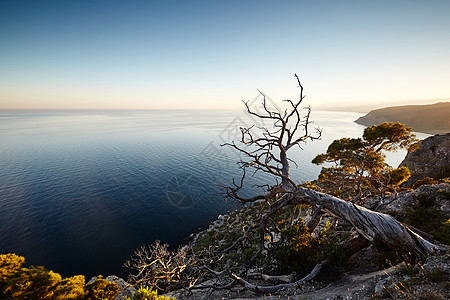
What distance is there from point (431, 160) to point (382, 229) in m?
27.8

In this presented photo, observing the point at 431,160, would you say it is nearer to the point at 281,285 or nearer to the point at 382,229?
the point at 382,229

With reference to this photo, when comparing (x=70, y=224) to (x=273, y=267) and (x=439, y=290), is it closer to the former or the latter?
(x=273, y=267)

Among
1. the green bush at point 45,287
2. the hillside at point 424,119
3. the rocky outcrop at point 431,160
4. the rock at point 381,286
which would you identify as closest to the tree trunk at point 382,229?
the rock at point 381,286

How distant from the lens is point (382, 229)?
7.55 m

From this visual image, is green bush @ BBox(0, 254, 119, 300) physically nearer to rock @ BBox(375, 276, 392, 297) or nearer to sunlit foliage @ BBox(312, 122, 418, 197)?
rock @ BBox(375, 276, 392, 297)

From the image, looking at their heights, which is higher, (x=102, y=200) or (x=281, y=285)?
(x=281, y=285)

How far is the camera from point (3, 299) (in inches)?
316

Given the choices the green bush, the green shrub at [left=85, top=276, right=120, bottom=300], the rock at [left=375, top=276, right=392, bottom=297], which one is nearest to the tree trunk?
the rock at [left=375, top=276, right=392, bottom=297]

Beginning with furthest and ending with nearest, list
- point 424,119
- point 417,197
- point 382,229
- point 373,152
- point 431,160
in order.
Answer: point 424,119
point 431,160
point 373,152
point 417,197
point 382,229

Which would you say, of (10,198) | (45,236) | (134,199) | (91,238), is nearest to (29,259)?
(45,236)

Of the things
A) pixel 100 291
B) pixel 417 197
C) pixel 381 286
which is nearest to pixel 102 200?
pixel 100 291

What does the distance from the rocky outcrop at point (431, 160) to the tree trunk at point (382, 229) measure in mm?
22706

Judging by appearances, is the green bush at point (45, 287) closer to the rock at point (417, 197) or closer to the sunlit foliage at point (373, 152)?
the rock at point (417, 197)

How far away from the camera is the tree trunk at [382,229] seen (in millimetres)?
7207
